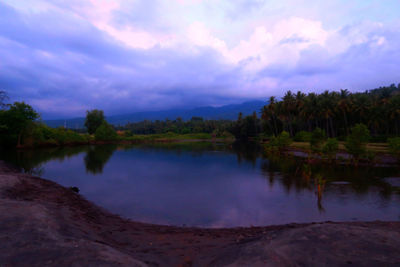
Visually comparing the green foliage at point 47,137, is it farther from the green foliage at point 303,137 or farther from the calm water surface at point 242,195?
the green foliage at point 303,137

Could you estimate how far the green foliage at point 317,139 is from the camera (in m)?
38.1

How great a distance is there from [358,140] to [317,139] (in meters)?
6.61

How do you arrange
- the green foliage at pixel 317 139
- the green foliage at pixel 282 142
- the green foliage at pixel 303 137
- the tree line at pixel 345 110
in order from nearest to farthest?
1. the green foliage at pixel 317 139
2. the green foliage at pixel 282 142
3. the green foliage at pixel 303 137
4. the tree line at pixel 345 110

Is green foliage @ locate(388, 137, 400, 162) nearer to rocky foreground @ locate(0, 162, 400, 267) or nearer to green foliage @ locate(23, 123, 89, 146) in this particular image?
rocky foreground @ locate(0, 162, 400, 267)

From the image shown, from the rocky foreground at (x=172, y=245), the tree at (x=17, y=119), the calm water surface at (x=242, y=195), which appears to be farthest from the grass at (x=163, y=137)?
the rocky foreground at (x=172, y=245)

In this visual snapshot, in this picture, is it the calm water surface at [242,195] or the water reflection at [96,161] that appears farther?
the water reflection at [96,161]

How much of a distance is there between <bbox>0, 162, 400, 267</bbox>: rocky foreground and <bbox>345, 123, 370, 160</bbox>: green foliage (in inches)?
966

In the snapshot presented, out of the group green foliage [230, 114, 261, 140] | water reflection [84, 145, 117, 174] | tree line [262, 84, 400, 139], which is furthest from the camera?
green foliage [230, 114, 261, 140]

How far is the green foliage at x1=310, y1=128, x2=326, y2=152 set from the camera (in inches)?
1500

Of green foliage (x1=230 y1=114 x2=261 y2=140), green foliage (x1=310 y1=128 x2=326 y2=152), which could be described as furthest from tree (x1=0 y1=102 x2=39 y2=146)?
green foliage (x1=230 y1=114 x2=261 y2=140)

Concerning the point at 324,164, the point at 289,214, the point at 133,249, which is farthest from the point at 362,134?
the point at 133,249

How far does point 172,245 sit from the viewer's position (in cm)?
943

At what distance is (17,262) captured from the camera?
19.2 ft

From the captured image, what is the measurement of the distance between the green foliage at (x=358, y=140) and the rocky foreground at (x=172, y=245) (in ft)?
80.5
